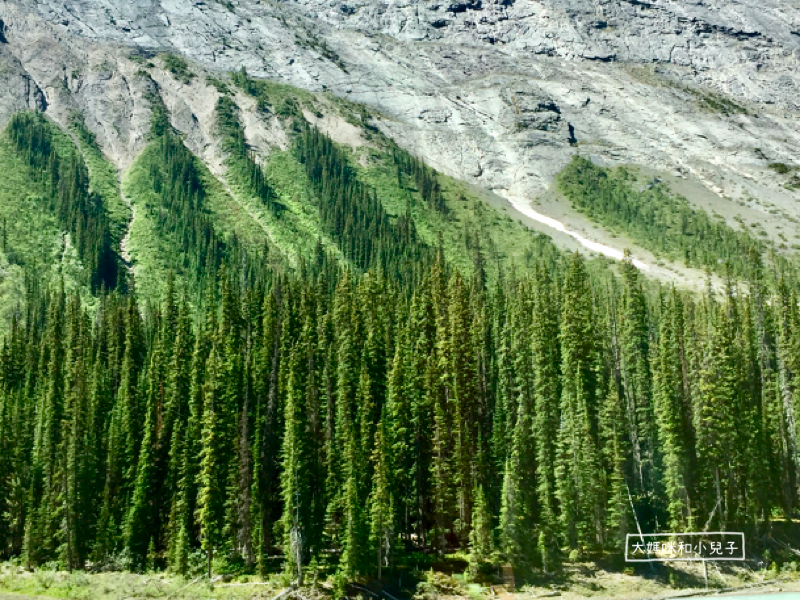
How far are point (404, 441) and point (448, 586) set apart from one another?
12675 mm

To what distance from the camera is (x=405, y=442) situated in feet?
233

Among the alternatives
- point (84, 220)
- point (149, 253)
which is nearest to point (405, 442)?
point (149, 253)

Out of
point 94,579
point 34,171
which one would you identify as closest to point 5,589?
point 94,579

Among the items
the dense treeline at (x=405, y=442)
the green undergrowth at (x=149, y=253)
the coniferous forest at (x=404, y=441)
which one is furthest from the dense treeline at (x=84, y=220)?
the dense treeline at (x=405, y=442)

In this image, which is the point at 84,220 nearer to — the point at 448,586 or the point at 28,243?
the point at 28,243

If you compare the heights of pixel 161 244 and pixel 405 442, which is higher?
pixel 161 244

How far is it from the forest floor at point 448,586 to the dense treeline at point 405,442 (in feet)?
6.85

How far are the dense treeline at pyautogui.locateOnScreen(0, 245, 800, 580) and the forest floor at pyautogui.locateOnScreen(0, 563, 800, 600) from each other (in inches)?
82.2

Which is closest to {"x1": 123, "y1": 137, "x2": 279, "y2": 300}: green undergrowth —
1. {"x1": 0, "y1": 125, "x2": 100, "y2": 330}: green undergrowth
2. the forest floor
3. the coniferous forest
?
{"x1": 0, "y1": 125, "x2": 100, "y2": 330}: green undergrowth

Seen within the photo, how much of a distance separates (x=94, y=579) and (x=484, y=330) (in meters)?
38.4

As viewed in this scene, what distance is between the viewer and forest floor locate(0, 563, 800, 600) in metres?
60.7

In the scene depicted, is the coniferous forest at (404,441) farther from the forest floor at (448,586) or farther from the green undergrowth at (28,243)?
the green undergrowth at (28,243)

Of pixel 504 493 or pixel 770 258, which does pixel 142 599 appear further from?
pixel 770 258

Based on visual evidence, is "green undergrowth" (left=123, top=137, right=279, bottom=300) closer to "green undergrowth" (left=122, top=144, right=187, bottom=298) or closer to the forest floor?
"green undergrowth" (left=122, top=144, right=187, bottom=298)
